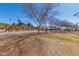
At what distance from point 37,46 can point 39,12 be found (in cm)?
29

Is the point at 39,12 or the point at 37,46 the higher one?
the point at 39,12

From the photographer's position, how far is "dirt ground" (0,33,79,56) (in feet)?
5.76

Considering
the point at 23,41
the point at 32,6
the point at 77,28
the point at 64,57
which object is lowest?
the point at 64,57

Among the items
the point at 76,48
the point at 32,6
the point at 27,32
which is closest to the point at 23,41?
the point at 27,32

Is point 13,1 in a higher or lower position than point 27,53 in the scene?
higher

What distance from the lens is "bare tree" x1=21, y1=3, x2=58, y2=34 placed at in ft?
5.84

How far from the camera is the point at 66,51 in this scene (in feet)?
5.75

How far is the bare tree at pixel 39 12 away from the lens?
5.84 ft

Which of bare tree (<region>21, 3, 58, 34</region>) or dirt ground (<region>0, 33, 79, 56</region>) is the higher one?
bare tree (<region>21, 3, 58, 34</region>)

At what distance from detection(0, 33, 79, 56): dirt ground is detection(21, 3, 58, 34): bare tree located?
132 millimetres

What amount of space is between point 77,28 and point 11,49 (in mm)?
588

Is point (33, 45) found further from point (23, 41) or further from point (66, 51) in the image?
point (66, 51)

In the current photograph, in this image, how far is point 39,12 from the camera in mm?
1802

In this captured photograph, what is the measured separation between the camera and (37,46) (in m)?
1.77
